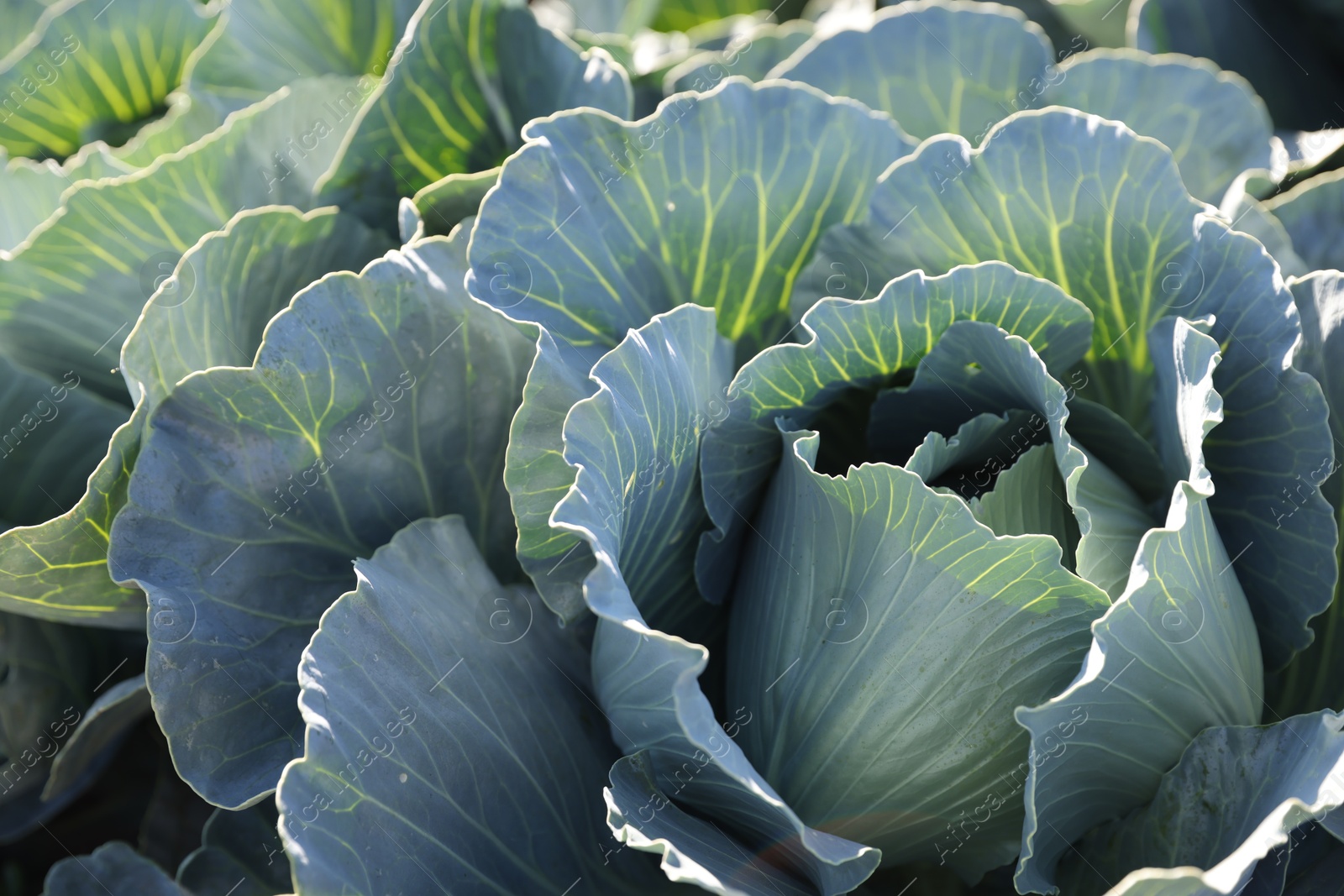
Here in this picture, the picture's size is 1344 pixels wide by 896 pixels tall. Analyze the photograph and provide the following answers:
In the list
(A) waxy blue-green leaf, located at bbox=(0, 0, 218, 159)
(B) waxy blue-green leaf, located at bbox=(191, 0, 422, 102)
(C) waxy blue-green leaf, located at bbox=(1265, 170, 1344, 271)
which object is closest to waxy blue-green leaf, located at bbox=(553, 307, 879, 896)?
(C) waxy blue-green leaf, located at bbox=(1265, 170, 1344, 271)

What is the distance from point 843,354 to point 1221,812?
746mm

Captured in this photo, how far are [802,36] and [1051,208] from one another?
2.49 ft

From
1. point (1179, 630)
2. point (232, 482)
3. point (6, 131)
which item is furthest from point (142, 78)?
point (1179, 630)

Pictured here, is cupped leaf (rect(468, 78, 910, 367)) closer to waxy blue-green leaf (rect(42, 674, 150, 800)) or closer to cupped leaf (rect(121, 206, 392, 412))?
cupped leaf (rect(121, 206, 392, 412))

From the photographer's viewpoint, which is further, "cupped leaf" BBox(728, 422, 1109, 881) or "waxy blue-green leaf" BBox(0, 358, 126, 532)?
"waxy blue-green leaf" BBox(0, 358, 126, 532)

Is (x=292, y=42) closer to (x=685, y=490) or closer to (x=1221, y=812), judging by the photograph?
(x=685, y=490)

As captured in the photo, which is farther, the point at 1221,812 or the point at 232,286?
the point at 232,286

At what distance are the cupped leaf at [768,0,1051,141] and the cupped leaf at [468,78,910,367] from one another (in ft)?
1.12

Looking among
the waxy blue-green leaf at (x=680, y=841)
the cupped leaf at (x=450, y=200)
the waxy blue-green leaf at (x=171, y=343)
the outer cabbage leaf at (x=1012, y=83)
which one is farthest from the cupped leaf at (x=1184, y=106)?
the waxy blue-green leaf at (x=680, y=841)

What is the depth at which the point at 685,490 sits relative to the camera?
57.6 inches

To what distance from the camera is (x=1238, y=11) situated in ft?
7.59

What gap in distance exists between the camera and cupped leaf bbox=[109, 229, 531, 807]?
1392 mm

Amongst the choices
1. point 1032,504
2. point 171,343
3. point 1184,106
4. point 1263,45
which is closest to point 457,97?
point 171,343

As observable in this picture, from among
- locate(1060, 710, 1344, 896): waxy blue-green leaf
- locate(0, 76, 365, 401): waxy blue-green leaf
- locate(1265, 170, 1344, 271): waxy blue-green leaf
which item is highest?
locate(0, 76, 365, 401): waxy blue-green leaf
